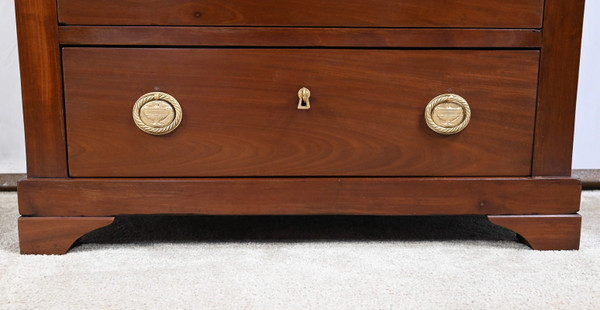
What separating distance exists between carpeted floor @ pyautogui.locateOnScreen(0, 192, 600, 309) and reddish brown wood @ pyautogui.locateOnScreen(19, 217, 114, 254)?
0.02 metres

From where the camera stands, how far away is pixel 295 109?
0.93 m

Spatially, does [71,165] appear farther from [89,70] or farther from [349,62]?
[349,62]

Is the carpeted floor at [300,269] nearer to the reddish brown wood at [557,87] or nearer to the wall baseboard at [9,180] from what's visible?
the reddish brown wood at [557,87]

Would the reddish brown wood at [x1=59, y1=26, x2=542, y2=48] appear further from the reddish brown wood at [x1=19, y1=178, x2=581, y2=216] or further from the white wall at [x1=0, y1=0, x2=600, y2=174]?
the white wall at [x1=0, y1=0, x2=600, y2=174]

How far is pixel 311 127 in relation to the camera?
93cm

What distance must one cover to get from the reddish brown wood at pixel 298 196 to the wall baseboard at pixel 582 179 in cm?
70

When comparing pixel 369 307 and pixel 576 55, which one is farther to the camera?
pixel 576 55

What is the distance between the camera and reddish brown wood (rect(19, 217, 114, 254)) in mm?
936

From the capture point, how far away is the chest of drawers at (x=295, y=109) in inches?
35.4

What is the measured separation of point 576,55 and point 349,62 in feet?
1.38

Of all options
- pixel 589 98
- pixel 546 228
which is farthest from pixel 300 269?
pixel 589 98

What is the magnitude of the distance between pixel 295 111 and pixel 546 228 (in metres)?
0.53

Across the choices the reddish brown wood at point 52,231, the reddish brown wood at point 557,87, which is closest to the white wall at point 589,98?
the reddish brown wood at point 557,87

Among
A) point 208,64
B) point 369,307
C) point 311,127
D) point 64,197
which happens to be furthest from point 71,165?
point 369,307
